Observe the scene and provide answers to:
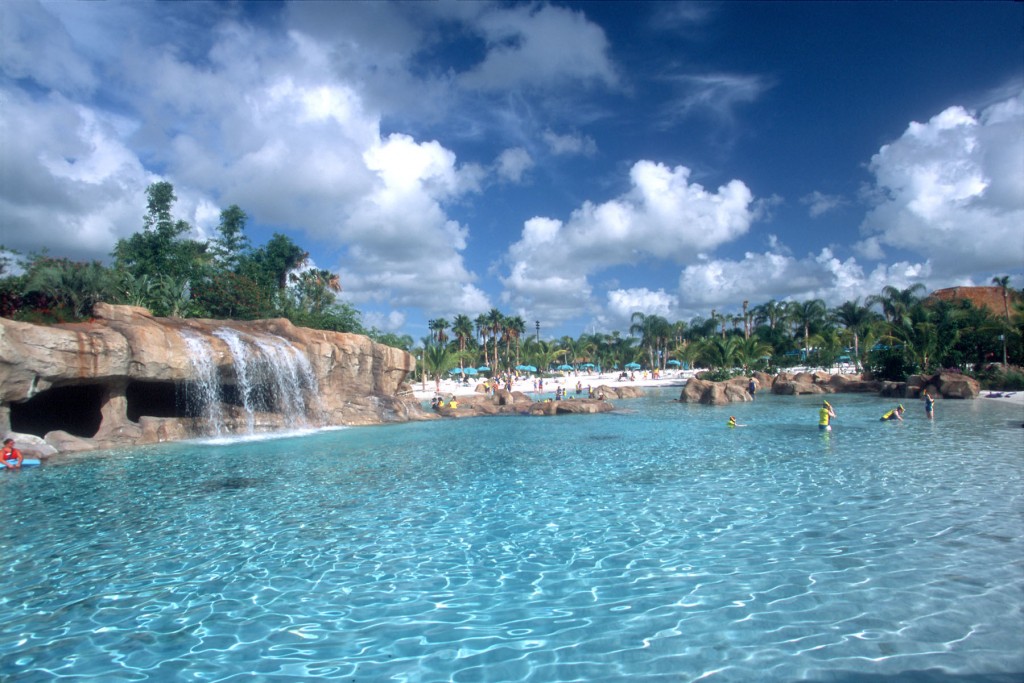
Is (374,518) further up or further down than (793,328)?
further down

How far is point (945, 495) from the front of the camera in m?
10.0

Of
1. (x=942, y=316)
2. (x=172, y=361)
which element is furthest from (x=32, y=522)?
(x=942, y=316)

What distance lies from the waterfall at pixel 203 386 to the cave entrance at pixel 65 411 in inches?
112

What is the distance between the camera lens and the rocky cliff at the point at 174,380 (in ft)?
55.5

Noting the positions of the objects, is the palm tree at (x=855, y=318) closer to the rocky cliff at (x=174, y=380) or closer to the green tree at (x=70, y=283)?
the rocky cliff at (x=174, y=380)

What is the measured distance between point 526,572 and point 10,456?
14476mm

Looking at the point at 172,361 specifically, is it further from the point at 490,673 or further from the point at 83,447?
the point at 490,673

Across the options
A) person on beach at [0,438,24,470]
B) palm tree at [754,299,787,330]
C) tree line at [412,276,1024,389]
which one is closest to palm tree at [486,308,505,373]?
tree line at [412,276,1024,389]

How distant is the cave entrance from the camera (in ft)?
70.5

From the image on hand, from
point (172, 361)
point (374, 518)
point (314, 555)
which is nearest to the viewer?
point (314, 555)

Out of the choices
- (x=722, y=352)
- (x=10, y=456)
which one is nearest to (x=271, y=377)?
(x=10, y=456)

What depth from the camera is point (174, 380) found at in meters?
20.1

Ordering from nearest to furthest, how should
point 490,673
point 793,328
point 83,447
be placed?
point 490,673
point 83,447
point 793,328

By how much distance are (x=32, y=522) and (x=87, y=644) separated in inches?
224
